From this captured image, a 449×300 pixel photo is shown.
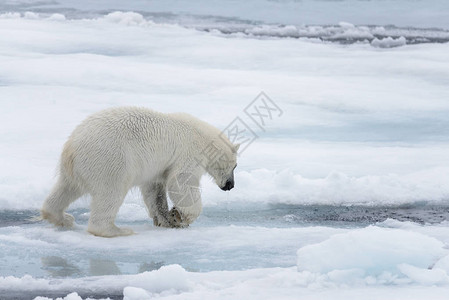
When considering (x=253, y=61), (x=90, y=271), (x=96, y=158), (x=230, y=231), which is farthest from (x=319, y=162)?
(x=253, y=61)

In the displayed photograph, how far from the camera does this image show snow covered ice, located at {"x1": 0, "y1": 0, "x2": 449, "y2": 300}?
11.7ft

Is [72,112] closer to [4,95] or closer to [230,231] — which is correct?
[4,95]

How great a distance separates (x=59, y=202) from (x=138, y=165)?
61cm

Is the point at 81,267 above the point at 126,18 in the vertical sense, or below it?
below

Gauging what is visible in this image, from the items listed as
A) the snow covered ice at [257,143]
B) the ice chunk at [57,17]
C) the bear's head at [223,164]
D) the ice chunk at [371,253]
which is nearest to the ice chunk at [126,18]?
the snow covered ice at [257,143]

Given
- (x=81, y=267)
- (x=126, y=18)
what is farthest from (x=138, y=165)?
(x=126, y=18)

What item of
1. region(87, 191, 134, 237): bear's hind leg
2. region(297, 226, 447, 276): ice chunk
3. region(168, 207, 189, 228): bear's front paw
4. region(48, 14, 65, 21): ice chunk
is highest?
region(48, 14, 65, 21): ice chunk

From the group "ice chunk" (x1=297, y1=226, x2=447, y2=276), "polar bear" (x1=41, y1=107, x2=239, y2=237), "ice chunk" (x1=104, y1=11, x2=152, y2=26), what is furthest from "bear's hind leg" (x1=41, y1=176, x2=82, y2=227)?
"ice chunk" (x1=104, y1=11, x2=152, y2=26)

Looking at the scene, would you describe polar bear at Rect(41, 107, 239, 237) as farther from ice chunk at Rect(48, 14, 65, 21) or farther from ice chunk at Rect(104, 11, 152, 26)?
ice chunk at Rect(48, 14, 65, 21)

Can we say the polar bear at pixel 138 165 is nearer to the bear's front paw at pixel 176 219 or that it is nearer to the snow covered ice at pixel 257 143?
the bear's front paw at pixel 176 219

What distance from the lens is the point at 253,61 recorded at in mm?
12688

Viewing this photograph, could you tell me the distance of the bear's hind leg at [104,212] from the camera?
4.60 metres

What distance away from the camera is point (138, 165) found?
4.70 m

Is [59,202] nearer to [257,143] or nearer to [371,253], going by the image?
[371,253]
